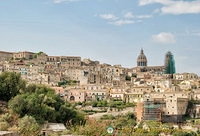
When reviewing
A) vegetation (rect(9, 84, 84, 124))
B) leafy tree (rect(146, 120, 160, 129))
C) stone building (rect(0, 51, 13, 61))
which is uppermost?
stone building (rect(0, 51, 13, 61))

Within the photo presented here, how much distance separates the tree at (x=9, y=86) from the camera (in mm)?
20297

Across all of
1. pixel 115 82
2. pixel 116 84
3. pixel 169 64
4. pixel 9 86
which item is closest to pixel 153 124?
pixel 9 86

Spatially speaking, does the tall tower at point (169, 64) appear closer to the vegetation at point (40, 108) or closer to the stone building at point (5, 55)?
the stone building at point (5, 55)

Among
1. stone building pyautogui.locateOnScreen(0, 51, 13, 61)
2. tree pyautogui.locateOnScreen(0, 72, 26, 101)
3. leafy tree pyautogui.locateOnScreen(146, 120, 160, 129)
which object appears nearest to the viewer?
tree pyautogui.locateOnScreen(0, 72, 26, 101)

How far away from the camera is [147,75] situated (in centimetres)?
6931

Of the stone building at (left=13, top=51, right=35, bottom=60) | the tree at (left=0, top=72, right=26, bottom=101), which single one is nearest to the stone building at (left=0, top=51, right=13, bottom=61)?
the stone building at (left=13, top=51, right=35, bottom=60)

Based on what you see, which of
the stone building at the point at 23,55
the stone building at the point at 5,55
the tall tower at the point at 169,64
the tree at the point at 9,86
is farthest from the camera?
the tall tower at the point at 169,64

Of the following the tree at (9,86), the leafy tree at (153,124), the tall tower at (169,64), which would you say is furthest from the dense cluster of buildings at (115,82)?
the tree at (9,86)

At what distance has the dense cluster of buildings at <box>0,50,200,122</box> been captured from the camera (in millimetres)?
38281

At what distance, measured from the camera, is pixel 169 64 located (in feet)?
260

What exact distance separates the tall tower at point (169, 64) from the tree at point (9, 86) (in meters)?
60.8

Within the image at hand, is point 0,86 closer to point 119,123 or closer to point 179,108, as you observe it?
point 119,123

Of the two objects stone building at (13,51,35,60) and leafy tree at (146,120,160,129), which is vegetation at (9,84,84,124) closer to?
leafy tree at (146,120,160,129)

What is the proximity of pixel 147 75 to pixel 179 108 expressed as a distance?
3214 centimetres
